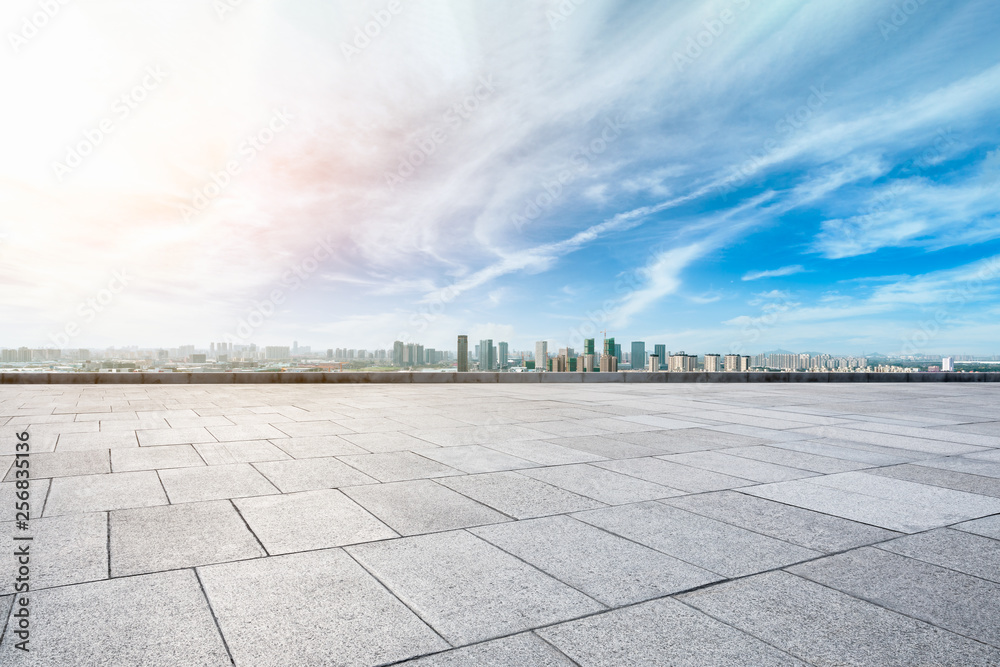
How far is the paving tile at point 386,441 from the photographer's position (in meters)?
8.17

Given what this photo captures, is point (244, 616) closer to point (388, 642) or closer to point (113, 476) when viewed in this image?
point (388, 642)

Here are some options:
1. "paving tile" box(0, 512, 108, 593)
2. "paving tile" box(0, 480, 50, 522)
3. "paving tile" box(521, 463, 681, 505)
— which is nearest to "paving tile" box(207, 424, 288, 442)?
"paving tile" box(0, 480, 50, 522)

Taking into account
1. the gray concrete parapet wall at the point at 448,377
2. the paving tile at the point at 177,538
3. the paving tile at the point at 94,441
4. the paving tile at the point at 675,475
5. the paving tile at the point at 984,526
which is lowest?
the paving tile at the point at 984,526

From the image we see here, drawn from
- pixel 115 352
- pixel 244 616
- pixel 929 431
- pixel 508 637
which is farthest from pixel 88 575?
pixel 115 352

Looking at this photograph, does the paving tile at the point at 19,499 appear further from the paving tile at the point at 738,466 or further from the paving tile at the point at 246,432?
the paving tile at the point at 738,466

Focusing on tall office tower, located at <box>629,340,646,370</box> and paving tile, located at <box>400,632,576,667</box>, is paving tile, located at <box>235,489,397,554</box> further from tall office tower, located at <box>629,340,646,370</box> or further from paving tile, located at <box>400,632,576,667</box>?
tall office tower, located at <box>629,340,646,370</box>

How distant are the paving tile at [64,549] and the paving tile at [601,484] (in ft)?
13.4

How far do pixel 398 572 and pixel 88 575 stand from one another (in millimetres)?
2020

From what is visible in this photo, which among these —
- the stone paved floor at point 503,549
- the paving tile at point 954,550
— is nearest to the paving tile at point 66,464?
the stone paved floor at point 503,549

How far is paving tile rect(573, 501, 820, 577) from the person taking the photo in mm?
4066

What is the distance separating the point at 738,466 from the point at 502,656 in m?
5.41

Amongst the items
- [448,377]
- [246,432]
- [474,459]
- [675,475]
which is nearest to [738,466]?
[675,475]

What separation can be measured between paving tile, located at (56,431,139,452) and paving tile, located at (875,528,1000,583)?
925 cm

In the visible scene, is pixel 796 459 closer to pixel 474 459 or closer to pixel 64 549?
pixel 474 459
